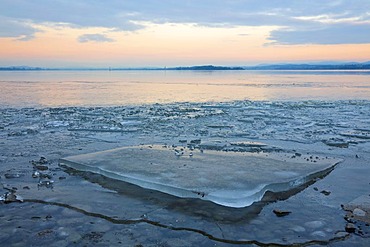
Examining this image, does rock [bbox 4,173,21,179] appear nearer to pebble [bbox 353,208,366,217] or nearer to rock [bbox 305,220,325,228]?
rock [bbox 305,220,325,228]

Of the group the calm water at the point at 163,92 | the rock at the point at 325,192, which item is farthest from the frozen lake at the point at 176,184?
the calm water at the point at 163,92

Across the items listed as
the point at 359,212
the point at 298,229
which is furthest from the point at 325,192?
the point at 298,229

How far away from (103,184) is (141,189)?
0.73 meters

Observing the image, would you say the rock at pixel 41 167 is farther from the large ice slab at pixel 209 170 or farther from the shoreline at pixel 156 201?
the large ice slab at pixel 209 170

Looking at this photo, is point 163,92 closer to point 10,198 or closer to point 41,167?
point 41,167

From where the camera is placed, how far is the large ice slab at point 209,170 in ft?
17.4

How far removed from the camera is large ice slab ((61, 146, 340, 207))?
529 cm

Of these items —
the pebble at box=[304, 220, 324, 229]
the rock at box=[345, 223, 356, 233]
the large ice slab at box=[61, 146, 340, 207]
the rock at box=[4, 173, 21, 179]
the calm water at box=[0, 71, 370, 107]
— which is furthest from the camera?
the calm water at box=[0, 71, 370, 107]

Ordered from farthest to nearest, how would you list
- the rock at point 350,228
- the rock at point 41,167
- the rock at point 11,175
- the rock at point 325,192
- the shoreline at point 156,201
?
1. the rock at point 41,167
2. the rock at point 11,175
3. the rock at point 325,192
4. the rock at point 350,228
5. the shoreline at point 156,201

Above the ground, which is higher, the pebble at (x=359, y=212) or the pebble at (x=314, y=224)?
the pebble at (x=359, y=212)

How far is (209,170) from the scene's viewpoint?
20.5 feet

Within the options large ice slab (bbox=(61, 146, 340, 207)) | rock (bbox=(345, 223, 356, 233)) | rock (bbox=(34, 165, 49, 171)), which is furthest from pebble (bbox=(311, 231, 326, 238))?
rock (bbox=(34, 165, 49, 171))

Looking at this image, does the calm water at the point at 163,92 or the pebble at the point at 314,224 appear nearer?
the pebble at the point at 314,224

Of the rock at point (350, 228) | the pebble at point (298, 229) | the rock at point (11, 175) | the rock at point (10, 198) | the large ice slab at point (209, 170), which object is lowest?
the pebble at point (298, 229)
